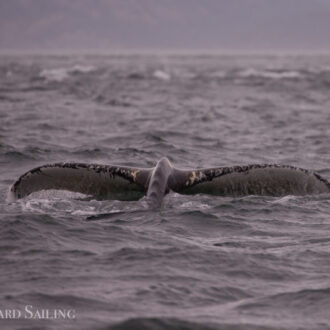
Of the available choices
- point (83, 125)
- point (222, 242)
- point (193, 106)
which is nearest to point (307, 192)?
point (222, 242)

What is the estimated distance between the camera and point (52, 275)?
8.47 meters

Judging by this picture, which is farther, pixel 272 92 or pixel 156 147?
pixel 272 92

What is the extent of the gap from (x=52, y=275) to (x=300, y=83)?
48.6 m

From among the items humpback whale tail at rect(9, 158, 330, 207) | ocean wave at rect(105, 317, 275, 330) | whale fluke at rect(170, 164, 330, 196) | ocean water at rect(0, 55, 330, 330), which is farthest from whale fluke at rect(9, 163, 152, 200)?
ocean wave at rect(105, 317, 275, 330)

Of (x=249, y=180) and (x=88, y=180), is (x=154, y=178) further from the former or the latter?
(x=249, y=180)

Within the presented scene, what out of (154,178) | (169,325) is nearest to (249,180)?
(154,178)

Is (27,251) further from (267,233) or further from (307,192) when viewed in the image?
(307,192)

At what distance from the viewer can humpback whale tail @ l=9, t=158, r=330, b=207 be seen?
1115cm

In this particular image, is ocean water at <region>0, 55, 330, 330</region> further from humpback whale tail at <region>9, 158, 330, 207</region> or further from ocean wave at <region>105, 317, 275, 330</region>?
humpback whale tail at <region>9, 158, 330, 207</region>

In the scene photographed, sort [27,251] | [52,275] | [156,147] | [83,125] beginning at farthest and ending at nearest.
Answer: [83,125]
[156,147]
[27,251]
[52,275]

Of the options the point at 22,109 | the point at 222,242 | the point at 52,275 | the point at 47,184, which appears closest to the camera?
the point at 52,275

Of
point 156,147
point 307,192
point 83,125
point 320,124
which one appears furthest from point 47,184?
point 320,124

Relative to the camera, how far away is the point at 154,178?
11.1 m

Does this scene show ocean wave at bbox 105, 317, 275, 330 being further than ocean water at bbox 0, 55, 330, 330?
No
